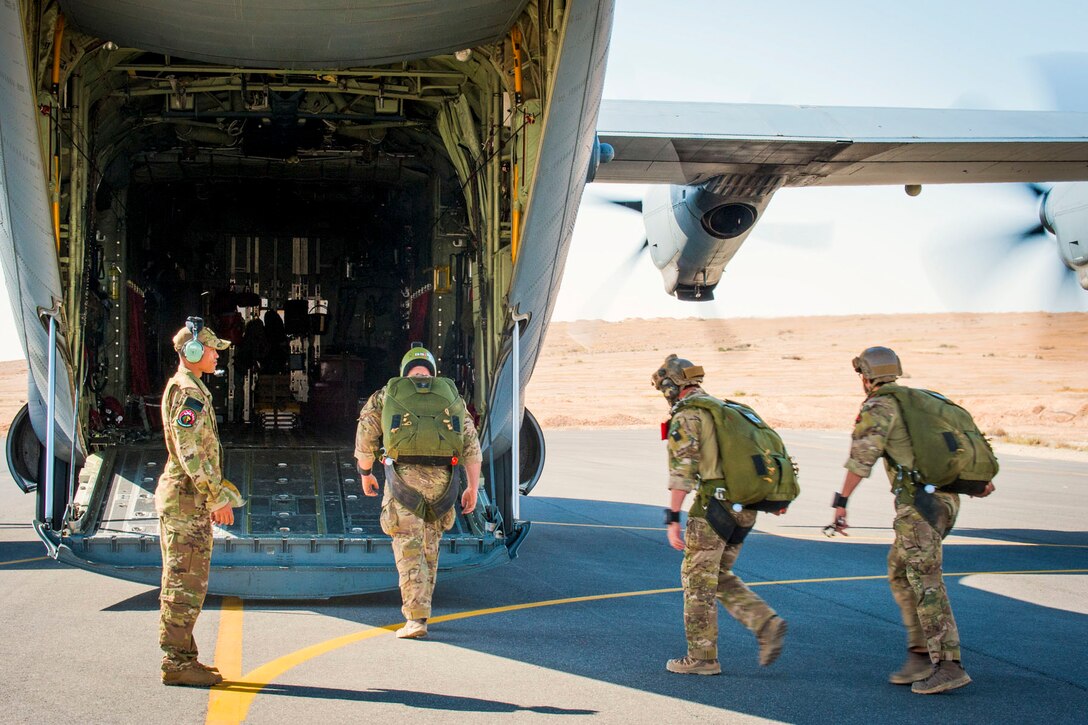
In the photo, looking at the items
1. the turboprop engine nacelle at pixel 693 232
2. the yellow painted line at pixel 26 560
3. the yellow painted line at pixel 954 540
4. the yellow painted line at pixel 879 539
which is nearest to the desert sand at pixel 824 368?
the turboprop engine nacelle at pixel 693 232

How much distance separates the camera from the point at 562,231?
24.5 ft

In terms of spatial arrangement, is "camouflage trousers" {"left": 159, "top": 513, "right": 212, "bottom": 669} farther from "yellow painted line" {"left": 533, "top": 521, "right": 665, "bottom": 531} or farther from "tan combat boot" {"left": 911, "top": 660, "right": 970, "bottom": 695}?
"yellow painted line" {"left": 533, "top": 521, "right": 665, "bottom": 531}

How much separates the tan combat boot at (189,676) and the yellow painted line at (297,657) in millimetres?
77

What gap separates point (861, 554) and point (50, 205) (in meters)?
6.91

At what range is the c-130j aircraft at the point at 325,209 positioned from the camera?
21.8 feet

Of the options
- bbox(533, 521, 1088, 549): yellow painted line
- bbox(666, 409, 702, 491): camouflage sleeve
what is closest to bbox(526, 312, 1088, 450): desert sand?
bbox(533, 521, 1088, 549): yellow painted line

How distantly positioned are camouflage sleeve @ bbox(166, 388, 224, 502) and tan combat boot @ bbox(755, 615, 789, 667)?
2627 millimetres

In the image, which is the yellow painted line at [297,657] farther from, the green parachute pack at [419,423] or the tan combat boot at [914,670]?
the tan combat boot at [914,670]

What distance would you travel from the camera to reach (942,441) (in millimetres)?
5461

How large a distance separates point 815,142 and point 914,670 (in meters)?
6.05

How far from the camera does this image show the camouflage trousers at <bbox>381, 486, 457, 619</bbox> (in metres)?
6.10

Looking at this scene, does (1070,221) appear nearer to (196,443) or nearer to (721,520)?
(721,520)

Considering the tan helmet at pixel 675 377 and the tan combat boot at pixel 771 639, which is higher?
the tan helmet at pixel 675 377

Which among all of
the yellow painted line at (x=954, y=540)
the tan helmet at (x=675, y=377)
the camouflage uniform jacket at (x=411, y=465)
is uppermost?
the tan helmet at (x=675, y=377)
